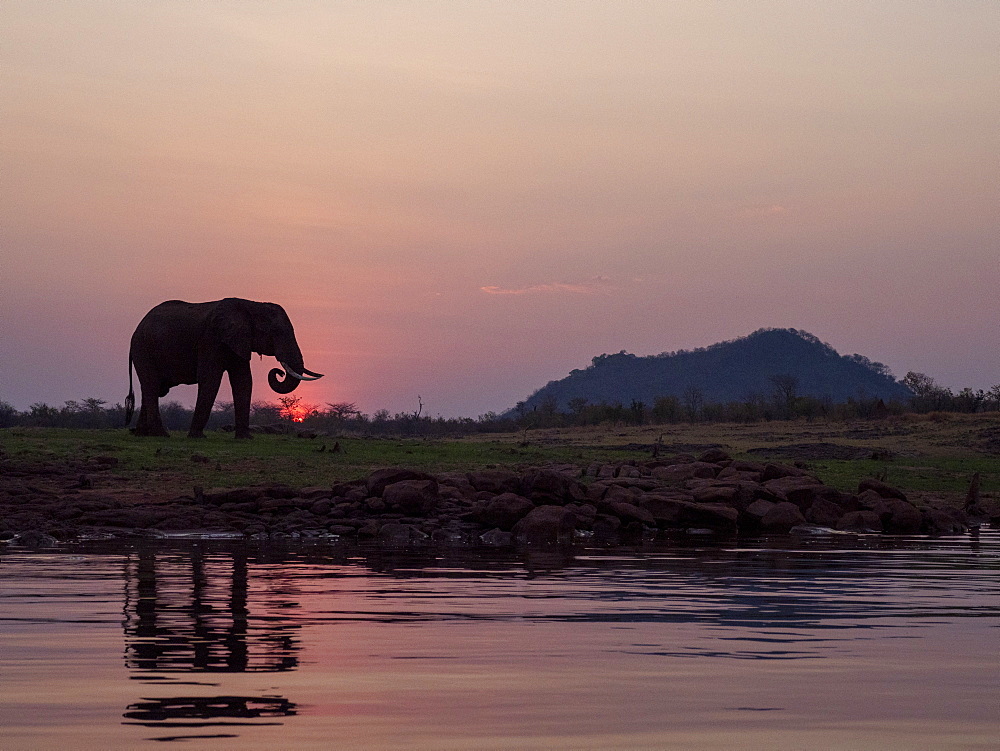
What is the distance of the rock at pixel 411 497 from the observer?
2125 centimetres

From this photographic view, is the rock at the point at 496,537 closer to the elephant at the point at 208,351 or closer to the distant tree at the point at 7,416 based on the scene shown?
the elephant at the point at 208,351

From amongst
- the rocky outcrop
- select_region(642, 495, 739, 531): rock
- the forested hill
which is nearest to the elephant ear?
the rocky outcrop

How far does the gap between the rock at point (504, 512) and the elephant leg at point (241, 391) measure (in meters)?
14.1

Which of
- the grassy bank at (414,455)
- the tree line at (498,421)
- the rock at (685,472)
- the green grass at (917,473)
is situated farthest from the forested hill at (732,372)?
the rock at (685,472)

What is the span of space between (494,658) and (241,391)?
88.1 feet

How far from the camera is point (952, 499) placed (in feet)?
94.3

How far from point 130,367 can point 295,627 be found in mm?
29412

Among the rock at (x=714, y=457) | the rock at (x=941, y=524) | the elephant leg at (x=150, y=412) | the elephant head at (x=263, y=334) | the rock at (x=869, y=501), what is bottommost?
the rock at (x=941, y=524)

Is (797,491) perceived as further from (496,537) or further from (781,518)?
(496,537)

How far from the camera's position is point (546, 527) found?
20000 mm

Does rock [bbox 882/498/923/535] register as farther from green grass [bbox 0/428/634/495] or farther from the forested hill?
the forested hill

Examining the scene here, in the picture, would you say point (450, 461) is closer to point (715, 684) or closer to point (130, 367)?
point (130, 367)

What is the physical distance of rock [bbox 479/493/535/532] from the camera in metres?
20.5

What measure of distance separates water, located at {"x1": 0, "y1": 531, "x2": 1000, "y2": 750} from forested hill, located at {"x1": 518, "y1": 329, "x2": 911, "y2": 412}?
15388 cm
